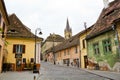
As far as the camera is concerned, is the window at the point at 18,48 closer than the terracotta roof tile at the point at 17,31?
Yes

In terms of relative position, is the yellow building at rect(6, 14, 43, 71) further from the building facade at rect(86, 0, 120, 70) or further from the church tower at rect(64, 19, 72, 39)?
the church tower at rect(64, 19, 72, 39)

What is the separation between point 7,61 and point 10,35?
381 cm

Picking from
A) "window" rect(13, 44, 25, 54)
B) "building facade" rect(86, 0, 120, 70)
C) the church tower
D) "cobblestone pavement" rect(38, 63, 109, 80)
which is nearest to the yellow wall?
"window" rect(13, 44, 25, 54)

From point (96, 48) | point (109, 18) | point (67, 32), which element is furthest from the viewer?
point (67, 32)

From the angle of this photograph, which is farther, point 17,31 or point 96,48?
point 17,31

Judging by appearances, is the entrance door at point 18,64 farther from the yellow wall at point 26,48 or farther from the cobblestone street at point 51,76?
the cobblestone street at point 51,76

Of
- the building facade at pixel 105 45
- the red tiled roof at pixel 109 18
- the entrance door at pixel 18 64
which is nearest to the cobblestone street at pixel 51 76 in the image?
the building facade at pixel 105 45

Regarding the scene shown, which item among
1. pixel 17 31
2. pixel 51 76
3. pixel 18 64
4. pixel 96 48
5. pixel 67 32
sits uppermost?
pixel 67 32

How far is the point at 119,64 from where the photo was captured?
55.5ft

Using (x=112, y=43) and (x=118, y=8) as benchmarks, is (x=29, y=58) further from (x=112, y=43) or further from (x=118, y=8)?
(x=118, y=8)

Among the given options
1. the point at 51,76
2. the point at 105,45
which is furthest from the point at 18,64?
the point at 105,45

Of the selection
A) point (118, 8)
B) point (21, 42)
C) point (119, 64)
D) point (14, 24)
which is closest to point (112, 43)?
point (119, 64)

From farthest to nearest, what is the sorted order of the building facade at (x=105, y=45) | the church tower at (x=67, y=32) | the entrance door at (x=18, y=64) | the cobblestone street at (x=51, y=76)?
the church tower at (x=67, y=32) < the entrance door at (x=18, y=64) < the building facade at (x=105, y=45) < the cobblestone street at (x=51, y=76)

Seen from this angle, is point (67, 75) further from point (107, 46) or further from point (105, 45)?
point (105, 45)
